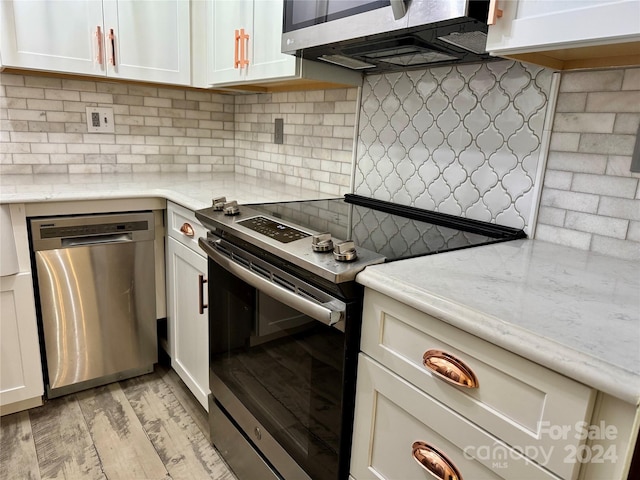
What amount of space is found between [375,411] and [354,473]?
0.19 meters

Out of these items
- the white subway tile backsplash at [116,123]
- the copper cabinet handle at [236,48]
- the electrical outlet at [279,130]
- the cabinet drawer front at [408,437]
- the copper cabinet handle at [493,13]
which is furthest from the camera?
the electrical outlet at [279,130]

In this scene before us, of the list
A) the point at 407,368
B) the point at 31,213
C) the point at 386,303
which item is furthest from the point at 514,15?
the point at 31,213

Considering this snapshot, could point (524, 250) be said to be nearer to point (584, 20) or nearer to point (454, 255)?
point (454, 255)

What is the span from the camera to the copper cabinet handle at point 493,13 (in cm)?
93

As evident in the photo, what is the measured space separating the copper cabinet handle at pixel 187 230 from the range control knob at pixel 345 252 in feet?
2.98

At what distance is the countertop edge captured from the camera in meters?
0.55

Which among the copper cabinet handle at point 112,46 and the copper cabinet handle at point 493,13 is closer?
the copper cabinet handle at point 493,13

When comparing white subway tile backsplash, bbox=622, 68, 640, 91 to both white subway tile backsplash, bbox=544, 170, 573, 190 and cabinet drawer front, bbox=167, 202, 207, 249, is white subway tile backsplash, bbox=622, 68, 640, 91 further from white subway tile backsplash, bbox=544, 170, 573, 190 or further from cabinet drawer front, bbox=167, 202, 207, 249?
cabinet drawer front, bbox=167, 202, 207, 249

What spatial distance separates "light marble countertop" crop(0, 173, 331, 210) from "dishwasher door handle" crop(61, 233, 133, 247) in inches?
7.2

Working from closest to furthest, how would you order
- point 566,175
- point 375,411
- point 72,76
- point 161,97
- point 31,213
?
point 375,411, point 566,175, point 31,213, point 72,76, point 161,97

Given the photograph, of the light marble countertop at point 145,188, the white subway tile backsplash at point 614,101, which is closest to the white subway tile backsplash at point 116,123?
the light marble countertop at point 145,188

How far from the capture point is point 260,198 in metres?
1.80

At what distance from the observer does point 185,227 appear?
1.77m

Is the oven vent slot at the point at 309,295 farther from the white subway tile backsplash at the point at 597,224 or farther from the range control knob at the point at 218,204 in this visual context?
the white subway tile backsplash at the point at 597,224
